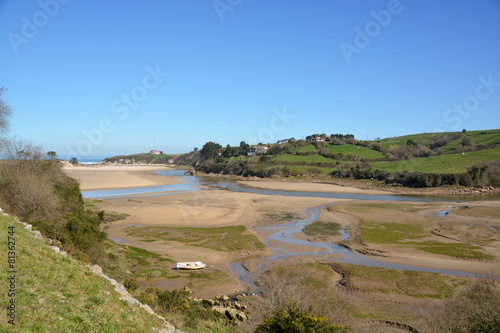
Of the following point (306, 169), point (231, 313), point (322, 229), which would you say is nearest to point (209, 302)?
point (231, 313)

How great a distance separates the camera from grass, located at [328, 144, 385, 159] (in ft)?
351

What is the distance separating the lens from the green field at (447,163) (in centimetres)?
6723

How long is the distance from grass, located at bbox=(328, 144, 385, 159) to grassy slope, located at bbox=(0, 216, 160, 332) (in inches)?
4214

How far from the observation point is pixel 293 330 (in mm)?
8969

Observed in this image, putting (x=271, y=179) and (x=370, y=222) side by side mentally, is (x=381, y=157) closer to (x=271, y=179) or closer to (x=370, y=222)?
(x=271, y=179)

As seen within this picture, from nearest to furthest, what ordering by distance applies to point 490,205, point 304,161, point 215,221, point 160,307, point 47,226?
1. point 160,307
2. point 47,226
3. point 215,221
4. point 490,205
5. point 304,161

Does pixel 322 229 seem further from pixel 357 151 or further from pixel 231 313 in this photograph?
pixel 357 151

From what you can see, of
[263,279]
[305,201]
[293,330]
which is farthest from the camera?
[305,201]

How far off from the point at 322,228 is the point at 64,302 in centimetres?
2599

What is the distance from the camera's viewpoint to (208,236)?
26766 millimetres

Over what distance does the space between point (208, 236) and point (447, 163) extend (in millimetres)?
69077

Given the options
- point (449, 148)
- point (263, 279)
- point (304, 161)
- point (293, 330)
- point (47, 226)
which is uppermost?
point (449, 148)

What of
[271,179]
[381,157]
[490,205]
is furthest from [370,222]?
[381,157]

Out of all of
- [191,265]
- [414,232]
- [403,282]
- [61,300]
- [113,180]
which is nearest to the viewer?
[61,300]
